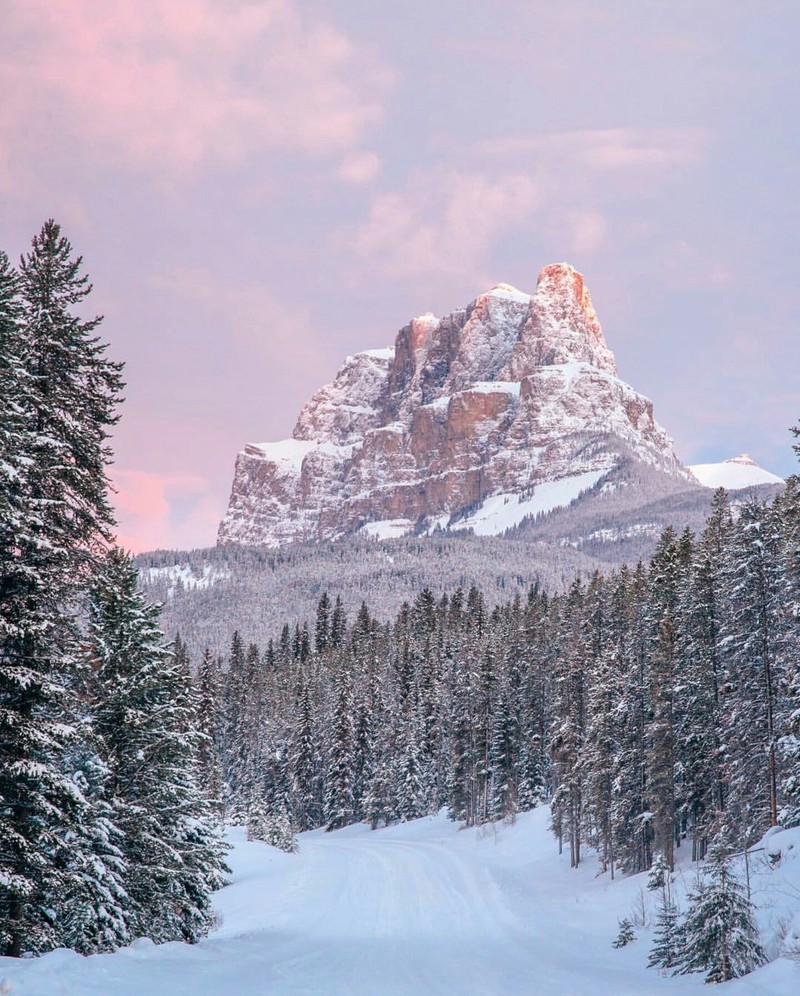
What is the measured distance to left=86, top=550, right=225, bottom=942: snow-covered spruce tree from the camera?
18312mm

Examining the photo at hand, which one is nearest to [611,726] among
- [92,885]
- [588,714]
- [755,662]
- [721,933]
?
[588,714]

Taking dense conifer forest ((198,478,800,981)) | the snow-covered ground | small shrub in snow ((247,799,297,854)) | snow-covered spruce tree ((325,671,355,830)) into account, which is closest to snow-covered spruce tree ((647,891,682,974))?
dense conifer forest ((198,478,800,981))

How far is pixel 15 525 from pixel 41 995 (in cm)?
679

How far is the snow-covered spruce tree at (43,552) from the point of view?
13.4m

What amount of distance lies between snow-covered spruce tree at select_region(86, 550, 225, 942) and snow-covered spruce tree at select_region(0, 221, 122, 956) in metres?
2.46

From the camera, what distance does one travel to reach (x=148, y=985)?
458 inches

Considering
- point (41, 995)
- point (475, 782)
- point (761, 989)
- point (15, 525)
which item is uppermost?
point (15, 525)

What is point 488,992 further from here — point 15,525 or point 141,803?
point 15,525

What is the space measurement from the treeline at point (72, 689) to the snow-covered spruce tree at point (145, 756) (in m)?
0.04

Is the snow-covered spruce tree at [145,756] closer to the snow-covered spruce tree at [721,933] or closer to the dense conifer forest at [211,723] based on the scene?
the dense conifer forest at [211,723]

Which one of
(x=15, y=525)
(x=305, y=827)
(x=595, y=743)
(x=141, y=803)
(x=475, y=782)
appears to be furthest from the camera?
(x=305, y=827)

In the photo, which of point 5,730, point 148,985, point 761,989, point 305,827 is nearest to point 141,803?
point 5,730

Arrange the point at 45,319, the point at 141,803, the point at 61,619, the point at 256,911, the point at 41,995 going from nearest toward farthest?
the point at 41,995 → the point at 61,619 → the point at 45,319 → the point at 141,803 → the point at 256,911

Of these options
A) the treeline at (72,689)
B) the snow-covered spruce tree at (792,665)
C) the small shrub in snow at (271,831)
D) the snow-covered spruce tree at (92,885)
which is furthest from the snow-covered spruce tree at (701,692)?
the small shrub in snow at (271,831)
